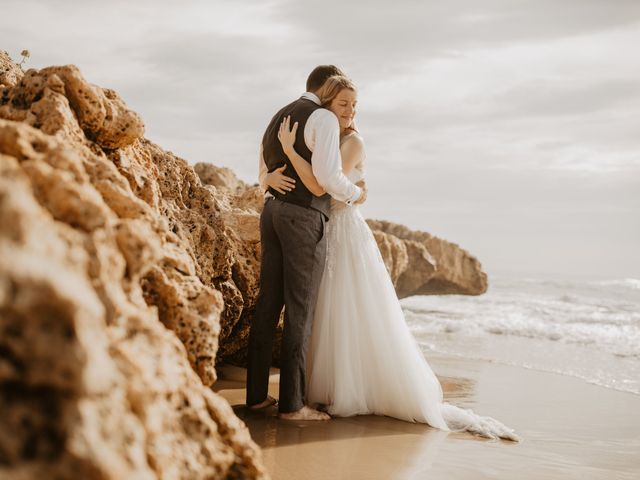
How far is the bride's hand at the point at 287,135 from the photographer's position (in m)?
4.51

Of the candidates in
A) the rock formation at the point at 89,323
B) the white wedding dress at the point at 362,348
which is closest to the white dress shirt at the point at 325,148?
the white wedding dress at the point at 362,348

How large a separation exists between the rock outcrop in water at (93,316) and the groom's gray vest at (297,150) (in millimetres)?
1187

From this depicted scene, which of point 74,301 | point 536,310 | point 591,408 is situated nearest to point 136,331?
point 74,301

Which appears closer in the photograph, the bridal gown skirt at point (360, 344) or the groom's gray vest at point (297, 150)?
the groom's gray vest at point (297, 150)

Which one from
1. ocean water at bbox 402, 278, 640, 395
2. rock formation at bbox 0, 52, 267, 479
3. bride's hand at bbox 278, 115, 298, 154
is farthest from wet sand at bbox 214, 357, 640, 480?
bride's hand at bbox 278, 115, 298, 154

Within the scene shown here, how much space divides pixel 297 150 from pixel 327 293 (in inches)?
46.2

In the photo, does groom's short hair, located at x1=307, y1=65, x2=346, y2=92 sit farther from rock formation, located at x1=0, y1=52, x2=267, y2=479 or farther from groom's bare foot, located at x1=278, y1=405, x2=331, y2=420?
groom's bare foot, located at x1=278, y1=405, x2=331, y2=420

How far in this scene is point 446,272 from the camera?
16.9m

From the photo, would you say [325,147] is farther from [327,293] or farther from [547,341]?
[547,341]

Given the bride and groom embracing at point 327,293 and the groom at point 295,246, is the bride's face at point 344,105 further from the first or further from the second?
the groom at point 295,246

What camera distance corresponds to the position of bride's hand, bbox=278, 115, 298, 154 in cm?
451

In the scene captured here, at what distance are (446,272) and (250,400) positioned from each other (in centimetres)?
1287

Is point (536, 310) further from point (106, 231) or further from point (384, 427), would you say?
point (106, 231)

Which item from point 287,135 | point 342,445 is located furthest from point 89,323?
point 287,135
